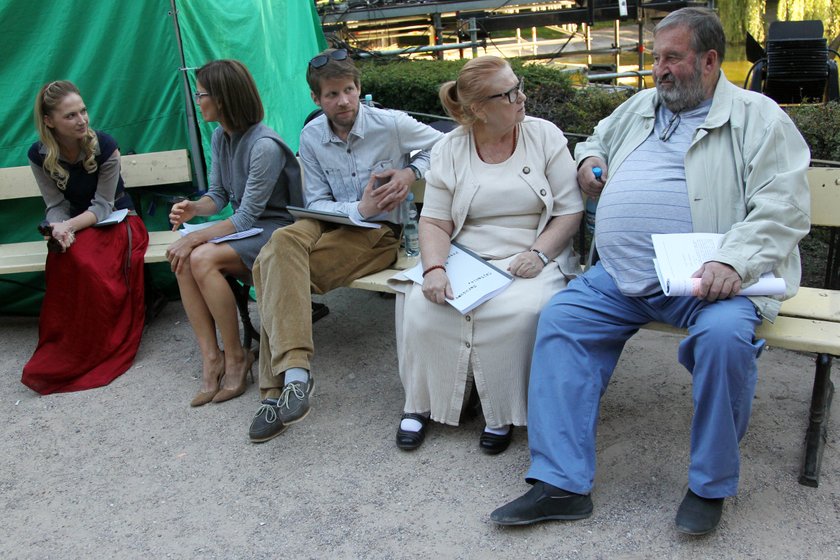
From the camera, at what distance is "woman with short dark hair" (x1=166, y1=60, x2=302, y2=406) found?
13.3ft

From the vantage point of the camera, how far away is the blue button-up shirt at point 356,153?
4059 millimetres

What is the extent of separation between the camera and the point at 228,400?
13.3ft

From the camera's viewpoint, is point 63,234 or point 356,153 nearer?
point 356,153

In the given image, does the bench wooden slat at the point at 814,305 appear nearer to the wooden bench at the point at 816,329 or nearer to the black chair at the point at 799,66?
the wooden bench at the point at 816,329

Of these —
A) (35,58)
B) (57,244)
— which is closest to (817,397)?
(57,244)

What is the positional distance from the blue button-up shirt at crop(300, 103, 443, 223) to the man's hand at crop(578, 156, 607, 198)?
0.93 meters

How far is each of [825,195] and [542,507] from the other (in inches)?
71.6

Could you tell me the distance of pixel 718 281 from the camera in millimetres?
2717

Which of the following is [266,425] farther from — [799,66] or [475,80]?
[799,66]

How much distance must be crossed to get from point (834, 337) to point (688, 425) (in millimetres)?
768

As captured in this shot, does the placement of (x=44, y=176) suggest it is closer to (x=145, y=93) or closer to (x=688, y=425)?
(x=145, y=93)

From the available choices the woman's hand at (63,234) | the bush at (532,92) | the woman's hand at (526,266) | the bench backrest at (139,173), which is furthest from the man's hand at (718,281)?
the bench backrest at (139,173)

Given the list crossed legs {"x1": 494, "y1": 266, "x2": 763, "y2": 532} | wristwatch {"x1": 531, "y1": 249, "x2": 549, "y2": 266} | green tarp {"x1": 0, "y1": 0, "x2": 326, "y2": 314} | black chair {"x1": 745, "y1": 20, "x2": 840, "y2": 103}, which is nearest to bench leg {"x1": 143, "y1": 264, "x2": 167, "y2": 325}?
green tarp {"x1": 0, "y1": 0, "x2": 326, "y2": 314}

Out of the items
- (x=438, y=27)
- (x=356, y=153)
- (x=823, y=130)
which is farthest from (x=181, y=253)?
(x=438, y=27)
